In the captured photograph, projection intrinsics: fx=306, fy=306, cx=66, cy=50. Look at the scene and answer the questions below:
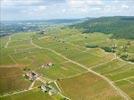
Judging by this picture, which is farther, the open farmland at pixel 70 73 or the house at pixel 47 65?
the house at pixel 47 65

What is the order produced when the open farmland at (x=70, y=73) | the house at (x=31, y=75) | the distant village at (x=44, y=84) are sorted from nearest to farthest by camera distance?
the open farmland at (x=70, y=73), the distant village at (x=44, y=84), the house at (x=31, y=75)

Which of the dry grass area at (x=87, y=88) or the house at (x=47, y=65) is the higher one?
the dry grass area at (x=87, y=88)

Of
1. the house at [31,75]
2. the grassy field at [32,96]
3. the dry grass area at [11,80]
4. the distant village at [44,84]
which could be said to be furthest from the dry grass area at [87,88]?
the dry grass area at [11,80]

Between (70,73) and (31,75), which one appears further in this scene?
(70,73)

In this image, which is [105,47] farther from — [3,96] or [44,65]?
[3,96]

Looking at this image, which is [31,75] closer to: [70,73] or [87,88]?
[70,73]

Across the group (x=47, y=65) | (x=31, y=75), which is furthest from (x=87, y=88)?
(x=47, y=65)

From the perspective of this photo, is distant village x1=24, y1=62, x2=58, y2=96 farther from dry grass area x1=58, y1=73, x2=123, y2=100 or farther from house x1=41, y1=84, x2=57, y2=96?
dry grass area x1=58, y1=73, x2=123, y2=100

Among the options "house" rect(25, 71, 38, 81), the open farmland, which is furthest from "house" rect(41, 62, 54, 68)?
"house" rect(25, 71, 38, 81)

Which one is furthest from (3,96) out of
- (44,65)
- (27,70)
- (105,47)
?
(105,47)

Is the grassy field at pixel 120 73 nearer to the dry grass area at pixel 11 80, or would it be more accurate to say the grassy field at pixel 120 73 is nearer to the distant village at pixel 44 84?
the distant village at pixel 44 84

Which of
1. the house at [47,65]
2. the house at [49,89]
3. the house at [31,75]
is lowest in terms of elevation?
the house at [47,65]
